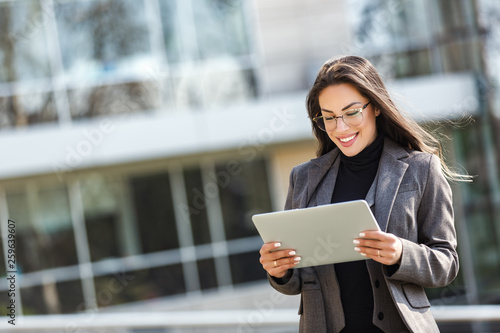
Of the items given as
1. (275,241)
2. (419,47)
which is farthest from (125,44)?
(275,241)

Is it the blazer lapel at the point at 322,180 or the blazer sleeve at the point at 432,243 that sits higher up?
the blazer lapel at the point at 322,180

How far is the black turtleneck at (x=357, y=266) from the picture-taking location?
214cm

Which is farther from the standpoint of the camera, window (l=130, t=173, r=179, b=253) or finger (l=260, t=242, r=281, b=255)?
window (l=130, t=173, r=179, b=253)

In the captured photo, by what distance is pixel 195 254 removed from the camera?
1062 cm

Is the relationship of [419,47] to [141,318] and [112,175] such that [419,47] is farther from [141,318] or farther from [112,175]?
[141,318]

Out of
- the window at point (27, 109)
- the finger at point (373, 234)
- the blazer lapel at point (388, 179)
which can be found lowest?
the finger at point (373, 234)

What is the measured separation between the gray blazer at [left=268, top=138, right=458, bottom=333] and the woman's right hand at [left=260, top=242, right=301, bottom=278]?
90mm

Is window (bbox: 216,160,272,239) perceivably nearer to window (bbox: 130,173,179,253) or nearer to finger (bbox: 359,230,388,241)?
window (bbox: 130,173,179,253)

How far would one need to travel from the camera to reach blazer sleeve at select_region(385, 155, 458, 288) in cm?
200

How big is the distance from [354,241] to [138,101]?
864cm

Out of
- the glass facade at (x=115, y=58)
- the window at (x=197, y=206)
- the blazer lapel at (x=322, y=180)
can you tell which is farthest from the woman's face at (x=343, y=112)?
the window at (x=197, y=206)
